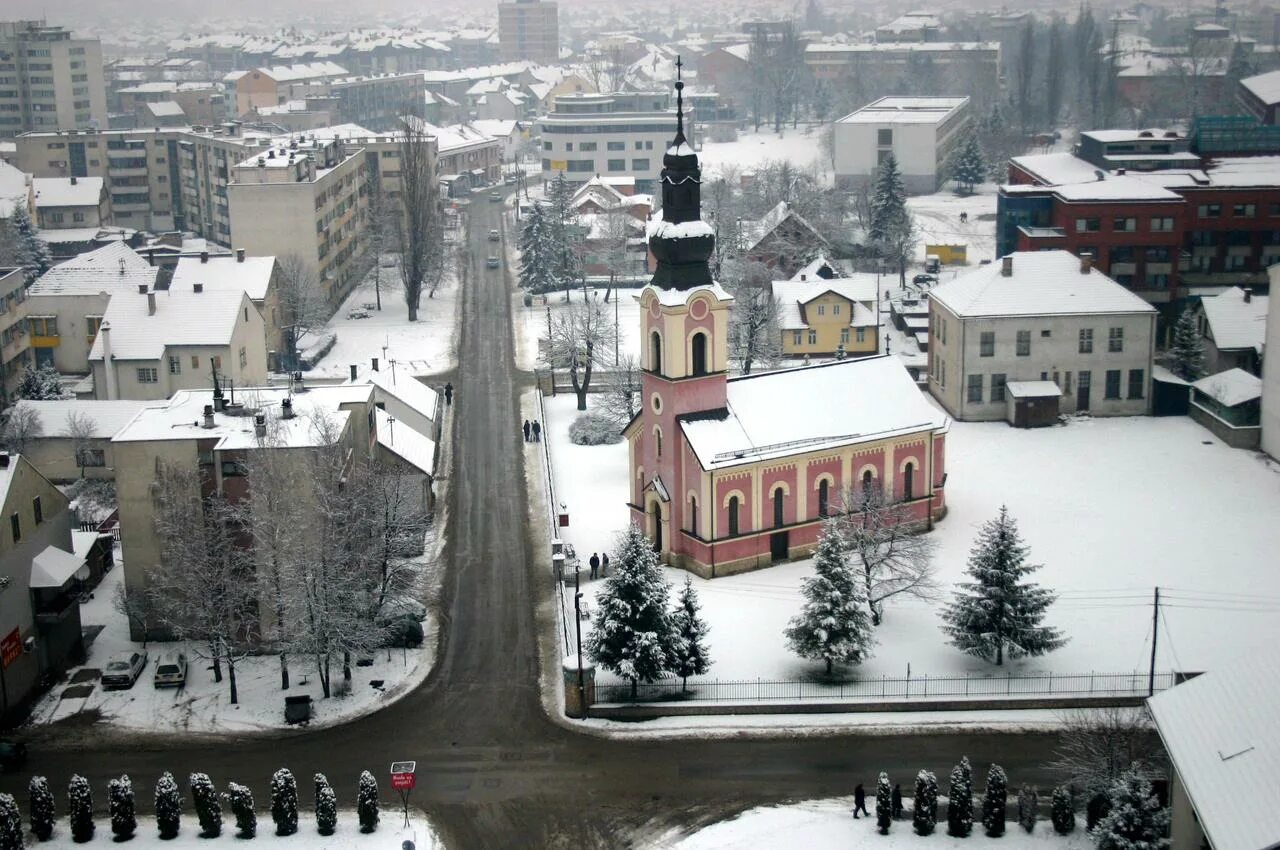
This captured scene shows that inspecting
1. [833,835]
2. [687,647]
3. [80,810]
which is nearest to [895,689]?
[687,647]

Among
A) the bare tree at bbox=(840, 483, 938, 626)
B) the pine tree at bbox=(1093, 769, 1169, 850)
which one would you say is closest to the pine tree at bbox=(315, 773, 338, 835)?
the bare tree at bbox=(840, 483, 938, 626)

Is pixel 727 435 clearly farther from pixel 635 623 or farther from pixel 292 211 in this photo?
pixel 292 211

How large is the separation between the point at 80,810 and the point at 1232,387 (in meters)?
50.5

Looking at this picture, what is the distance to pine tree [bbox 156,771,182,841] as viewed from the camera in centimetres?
3550

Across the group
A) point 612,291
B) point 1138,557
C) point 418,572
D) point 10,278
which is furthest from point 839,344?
point 10,278

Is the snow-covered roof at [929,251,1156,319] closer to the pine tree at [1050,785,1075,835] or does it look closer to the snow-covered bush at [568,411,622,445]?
the snow-covered bush at [568,411,622,445]

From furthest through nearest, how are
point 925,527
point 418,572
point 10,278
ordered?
point 10,278
point 925,527
point 418,572

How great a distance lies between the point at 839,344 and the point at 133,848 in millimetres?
52046

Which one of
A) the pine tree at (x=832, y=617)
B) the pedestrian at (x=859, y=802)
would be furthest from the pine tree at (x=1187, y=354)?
the pedestrian at (x=859, y=802)

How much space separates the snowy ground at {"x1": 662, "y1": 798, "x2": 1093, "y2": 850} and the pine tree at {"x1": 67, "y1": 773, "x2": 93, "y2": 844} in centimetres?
1390

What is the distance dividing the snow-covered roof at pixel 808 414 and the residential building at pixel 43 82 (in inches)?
5233

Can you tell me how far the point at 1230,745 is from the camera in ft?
97.5

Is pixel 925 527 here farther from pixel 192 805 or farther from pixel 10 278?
pixel 10 278

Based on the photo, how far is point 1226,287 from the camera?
84.4 m
